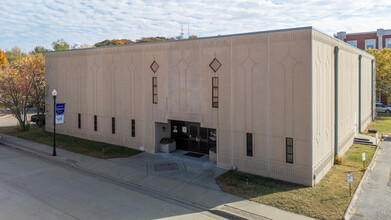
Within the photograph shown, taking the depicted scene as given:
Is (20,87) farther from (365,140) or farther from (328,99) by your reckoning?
(365,140)

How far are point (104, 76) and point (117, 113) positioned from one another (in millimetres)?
3265

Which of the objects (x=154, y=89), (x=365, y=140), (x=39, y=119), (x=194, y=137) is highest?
(x=154, y=89)

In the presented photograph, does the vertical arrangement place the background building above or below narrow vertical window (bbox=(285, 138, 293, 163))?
above

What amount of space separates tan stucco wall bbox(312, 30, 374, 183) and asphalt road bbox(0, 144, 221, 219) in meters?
7.04

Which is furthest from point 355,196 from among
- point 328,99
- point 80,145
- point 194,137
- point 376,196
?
point 80,145

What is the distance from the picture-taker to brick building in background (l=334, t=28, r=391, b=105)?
159ft

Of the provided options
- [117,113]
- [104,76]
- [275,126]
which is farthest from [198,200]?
[104,76]

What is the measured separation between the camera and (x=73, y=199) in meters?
12.6

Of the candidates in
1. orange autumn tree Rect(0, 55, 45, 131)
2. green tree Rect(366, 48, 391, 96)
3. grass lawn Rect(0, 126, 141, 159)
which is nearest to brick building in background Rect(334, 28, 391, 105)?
green tree Rect(366, 48, 391, 96)

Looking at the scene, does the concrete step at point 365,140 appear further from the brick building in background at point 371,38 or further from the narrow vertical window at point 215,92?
the brick building in background at point 371,38

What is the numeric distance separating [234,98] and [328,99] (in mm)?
5338

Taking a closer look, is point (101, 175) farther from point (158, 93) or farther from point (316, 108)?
point (316, 108)

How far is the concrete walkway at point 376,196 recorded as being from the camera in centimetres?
1093

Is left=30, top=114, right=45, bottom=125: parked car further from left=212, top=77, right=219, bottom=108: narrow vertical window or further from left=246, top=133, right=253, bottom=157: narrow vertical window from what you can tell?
left=246, top=133, right=253, bottom=157: narrow vertical window
